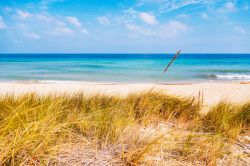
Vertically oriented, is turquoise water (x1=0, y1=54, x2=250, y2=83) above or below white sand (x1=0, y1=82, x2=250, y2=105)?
above

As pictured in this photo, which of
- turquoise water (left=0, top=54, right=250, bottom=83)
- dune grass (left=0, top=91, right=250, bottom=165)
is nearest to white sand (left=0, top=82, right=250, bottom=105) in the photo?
turquoise water (left=0, top=54, right=250, bottom=83)

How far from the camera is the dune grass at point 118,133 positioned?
5.63 ft

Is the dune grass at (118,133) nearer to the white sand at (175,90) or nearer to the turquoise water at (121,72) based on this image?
the turquoise water at (121,72)

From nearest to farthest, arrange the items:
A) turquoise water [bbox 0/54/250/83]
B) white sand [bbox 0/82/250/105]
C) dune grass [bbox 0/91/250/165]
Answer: dune grass [bbox 0/91/250/165]
white sand [bbox 0/82/250/105]
turquoise water [bbox 0/54/250/83]

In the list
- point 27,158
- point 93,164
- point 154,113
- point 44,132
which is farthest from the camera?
point 154,113

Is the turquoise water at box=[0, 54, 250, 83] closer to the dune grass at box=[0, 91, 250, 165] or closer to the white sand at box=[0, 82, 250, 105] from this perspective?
the dune grass at box=[0, 91, 250, 165]

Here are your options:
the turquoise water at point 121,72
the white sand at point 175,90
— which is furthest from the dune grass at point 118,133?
the white sand at point 175,90

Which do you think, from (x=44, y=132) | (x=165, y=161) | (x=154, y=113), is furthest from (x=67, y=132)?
(x=154, y=113)

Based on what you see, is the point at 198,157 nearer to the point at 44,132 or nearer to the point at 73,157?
the point at 73,157

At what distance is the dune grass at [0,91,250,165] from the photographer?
5.63ft

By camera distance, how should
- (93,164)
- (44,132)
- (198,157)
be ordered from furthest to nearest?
(198,157)
(44,132)
(93,164)

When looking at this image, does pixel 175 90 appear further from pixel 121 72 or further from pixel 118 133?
pixel 121 72

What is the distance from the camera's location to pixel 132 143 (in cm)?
215

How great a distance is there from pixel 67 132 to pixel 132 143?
649 millimetres
